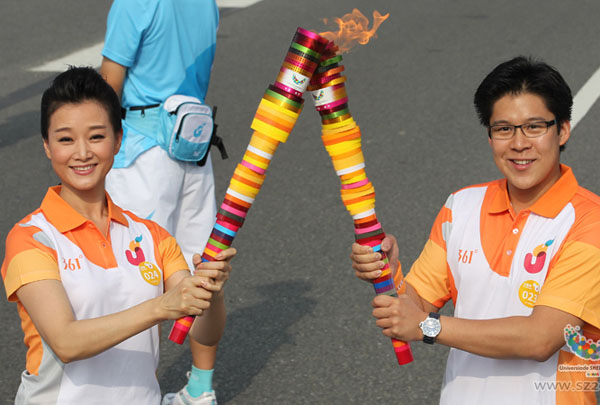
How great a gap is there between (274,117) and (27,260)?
0.83m

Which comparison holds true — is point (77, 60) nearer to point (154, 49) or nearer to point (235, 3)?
point (235, 3)

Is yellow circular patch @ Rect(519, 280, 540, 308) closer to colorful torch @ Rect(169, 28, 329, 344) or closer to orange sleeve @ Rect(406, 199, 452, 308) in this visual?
orange sleeve @ Rect(406, 199, 452, 308)

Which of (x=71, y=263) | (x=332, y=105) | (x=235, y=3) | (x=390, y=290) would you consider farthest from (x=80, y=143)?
(x=235, y=3)

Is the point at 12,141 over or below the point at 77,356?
over

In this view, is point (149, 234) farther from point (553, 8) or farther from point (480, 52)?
point (553, 8)

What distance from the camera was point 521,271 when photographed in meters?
2.71

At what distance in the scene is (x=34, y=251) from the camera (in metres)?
2.61

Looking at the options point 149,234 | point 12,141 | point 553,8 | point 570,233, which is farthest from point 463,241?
point 553,8

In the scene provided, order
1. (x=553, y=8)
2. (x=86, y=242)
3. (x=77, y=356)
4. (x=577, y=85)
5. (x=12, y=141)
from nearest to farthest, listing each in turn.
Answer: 1. (x=77, y=356)
2. (x=86, y=242)
3. (x=12, y=141)
4. (x=577, y=85)
5. (x=553, y=8)

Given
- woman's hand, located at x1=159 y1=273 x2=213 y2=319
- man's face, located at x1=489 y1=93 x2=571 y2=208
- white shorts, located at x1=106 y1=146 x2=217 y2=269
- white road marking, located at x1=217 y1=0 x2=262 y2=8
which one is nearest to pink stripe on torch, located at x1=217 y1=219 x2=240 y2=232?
woman's hand, located at x1=159 y1=273 x2=213 y2=319

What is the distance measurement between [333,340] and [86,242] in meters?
2.45

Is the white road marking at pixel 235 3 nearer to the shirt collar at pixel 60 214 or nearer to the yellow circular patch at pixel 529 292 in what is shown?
the shirt collar at pixel 60 214

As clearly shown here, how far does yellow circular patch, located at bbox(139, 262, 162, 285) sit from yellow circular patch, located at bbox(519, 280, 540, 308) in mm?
1136

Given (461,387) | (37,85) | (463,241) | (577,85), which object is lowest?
(461,387)
